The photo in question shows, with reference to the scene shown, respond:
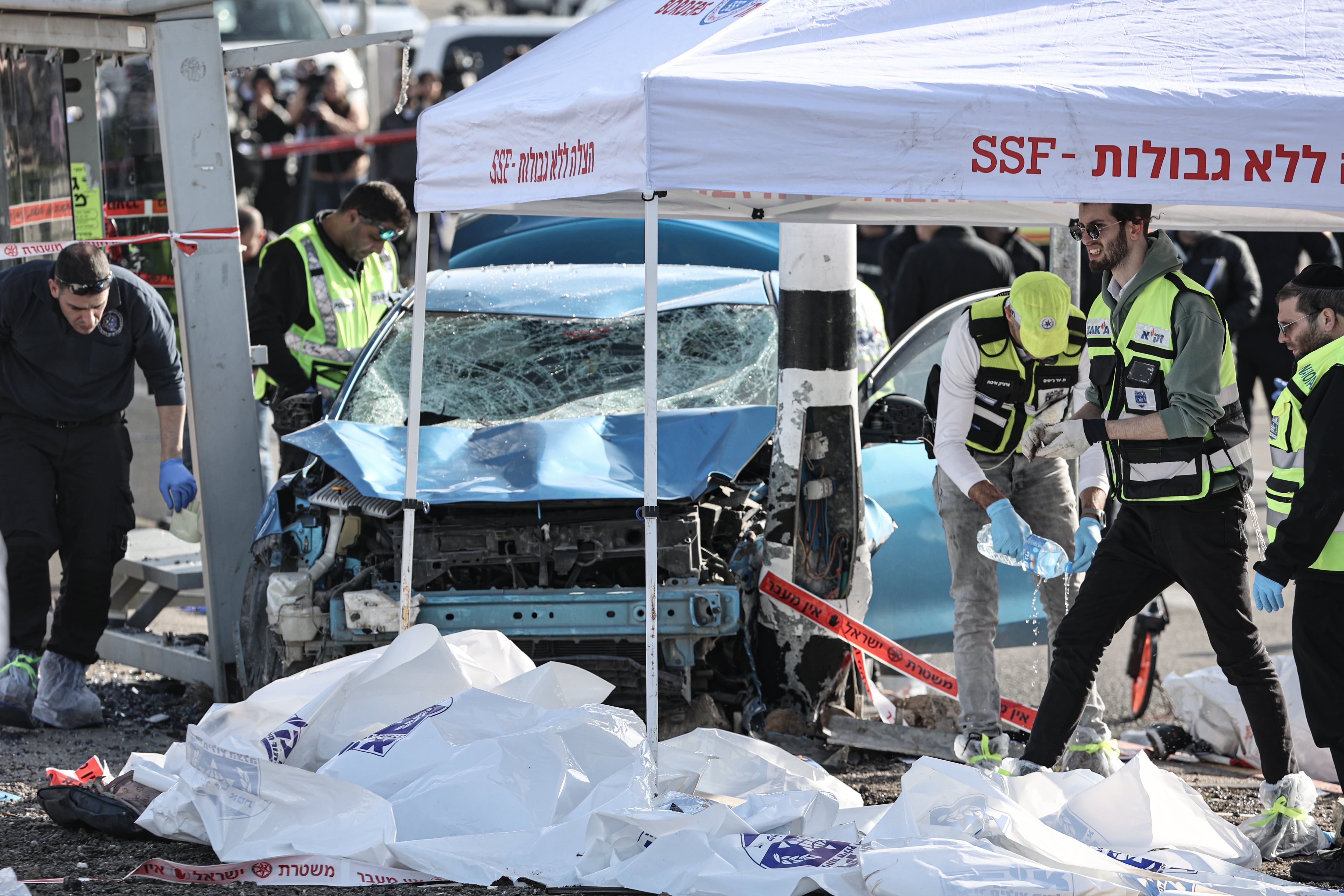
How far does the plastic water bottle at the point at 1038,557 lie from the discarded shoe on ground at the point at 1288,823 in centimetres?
92

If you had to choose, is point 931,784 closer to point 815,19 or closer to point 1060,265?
point 815,19

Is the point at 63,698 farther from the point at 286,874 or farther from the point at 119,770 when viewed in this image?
the point at 286,874

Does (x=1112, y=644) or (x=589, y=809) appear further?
(x=1112, y=644)

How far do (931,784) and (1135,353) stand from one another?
140 centimetres

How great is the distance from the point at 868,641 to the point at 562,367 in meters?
1.75

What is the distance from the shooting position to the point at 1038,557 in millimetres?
4906

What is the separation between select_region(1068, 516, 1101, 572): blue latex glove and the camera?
16.2ft

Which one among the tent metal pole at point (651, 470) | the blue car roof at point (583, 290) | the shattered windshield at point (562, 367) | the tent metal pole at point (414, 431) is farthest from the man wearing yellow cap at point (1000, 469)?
the tent metal pole at point (414, 431)

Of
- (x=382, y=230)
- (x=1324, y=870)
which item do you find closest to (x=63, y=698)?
(x=382, y=230)

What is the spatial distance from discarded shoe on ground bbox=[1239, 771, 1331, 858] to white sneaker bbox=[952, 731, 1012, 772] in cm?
86

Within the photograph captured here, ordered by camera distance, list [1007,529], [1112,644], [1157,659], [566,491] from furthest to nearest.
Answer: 1. [1157,659]
2. [1112,644]
3. [566,491]
4. [1007,529]

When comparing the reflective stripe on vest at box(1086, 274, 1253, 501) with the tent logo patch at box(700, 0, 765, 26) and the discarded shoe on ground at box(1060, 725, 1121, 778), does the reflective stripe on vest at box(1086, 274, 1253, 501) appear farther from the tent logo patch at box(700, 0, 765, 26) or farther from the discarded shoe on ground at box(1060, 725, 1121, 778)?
the tent logo patch at box(700, 0, 765, 26)

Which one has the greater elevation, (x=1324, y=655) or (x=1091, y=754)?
(x=1324, y=655)

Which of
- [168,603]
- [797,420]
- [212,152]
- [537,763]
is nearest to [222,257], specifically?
[212,152]
